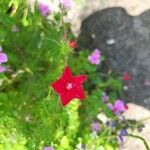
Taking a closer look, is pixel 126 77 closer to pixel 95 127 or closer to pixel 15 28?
pixel 95 127

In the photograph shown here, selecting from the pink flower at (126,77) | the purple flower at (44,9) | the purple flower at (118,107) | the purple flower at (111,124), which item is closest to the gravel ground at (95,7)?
the purple flower at (44,9)

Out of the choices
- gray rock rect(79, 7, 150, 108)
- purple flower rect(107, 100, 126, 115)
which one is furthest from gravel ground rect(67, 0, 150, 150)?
purple flower rect(107, 100, 126, 115)

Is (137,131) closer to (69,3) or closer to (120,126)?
(120,126)

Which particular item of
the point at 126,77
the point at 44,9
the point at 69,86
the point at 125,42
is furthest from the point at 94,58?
the point at 69,86

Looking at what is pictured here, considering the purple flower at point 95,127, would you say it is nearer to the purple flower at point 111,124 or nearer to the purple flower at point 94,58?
the purple flower at point 111,124

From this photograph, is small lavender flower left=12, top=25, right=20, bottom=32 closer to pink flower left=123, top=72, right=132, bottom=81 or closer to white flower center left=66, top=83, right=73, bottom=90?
pink flower left=123, top=72, right=132, bottom=81

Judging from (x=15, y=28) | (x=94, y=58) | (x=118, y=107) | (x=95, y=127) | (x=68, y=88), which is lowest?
(x=95, y=127)
